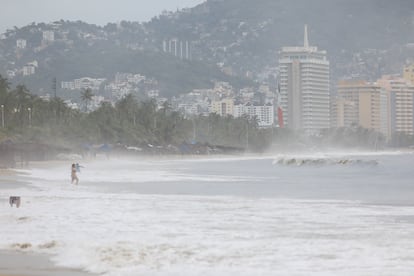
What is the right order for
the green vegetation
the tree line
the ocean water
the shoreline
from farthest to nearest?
the green vegetation → the tree line → the ocean water → the shoreline

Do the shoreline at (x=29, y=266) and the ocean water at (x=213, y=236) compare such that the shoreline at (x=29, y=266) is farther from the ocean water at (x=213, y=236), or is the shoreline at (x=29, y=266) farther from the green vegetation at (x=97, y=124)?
the green vegetation at (x=97, y=124)

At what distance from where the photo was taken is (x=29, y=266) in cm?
1368

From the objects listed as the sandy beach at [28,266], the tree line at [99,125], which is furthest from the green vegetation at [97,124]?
the sandy beach at [28,266]

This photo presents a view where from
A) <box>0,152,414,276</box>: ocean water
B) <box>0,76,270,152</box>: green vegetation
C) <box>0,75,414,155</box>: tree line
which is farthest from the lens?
<box>0,76,270,152</box>: green vegetation

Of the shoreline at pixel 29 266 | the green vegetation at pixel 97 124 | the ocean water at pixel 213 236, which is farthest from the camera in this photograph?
the green vegetation at pixel 97 124

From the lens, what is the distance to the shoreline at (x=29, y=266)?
42.9 feet

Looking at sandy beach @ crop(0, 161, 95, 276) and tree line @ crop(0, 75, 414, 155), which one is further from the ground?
tree line @ crop(0, 75, 414, 155)

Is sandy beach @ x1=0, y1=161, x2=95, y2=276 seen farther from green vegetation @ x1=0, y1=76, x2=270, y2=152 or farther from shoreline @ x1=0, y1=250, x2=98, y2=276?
green vegetation @ x1=0, y1=76, x2=270, y2=152

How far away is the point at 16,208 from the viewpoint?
2423 cm

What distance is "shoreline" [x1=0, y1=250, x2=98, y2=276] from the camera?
13070mm

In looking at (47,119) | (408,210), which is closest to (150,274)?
(408,210)

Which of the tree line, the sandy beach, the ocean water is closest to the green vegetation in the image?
the tree line

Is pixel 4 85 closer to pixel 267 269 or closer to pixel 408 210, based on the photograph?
pixel 408 210

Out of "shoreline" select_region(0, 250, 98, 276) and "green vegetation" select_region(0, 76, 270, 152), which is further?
"green vegetation" select_region(0, 76, 270, 152)
